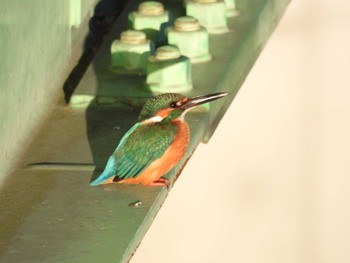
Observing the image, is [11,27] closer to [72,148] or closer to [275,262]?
[72,148]

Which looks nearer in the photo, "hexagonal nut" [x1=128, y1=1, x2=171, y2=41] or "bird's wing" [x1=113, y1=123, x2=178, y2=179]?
"bird's wing" [x1=113, y1=123, x2=178, y2=179]

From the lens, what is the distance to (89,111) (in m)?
7.28

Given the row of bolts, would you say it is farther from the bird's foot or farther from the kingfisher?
the bird's foot

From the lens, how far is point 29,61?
683 cm

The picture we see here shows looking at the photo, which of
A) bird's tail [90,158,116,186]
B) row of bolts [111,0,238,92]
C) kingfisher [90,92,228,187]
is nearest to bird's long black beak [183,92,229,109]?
kingfisher [90,92,228,187]

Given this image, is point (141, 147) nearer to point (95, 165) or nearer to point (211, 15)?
point (95, 165)

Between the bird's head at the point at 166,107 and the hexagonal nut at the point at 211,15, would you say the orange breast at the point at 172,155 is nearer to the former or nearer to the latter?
the bird's head at the point at 166,107

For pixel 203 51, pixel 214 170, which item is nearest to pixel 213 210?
pixel 214 170

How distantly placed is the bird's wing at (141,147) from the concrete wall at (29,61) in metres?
0.34

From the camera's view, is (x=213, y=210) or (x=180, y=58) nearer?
(x=180, y=58)

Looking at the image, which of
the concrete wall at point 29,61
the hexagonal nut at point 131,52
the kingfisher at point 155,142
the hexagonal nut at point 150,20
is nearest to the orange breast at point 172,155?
the kingfisher at point 155,142

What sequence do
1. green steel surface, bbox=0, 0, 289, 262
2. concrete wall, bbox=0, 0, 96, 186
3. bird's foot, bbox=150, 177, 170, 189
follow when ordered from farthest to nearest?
bird's foot, bbox=150, 177, 170, 189 < concrete wall, bbox=0, 0, 96, 186 < green steel surface, bbox=0, 0, 289, 262

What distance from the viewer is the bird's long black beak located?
22.7 feet

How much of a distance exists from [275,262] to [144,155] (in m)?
6.57
